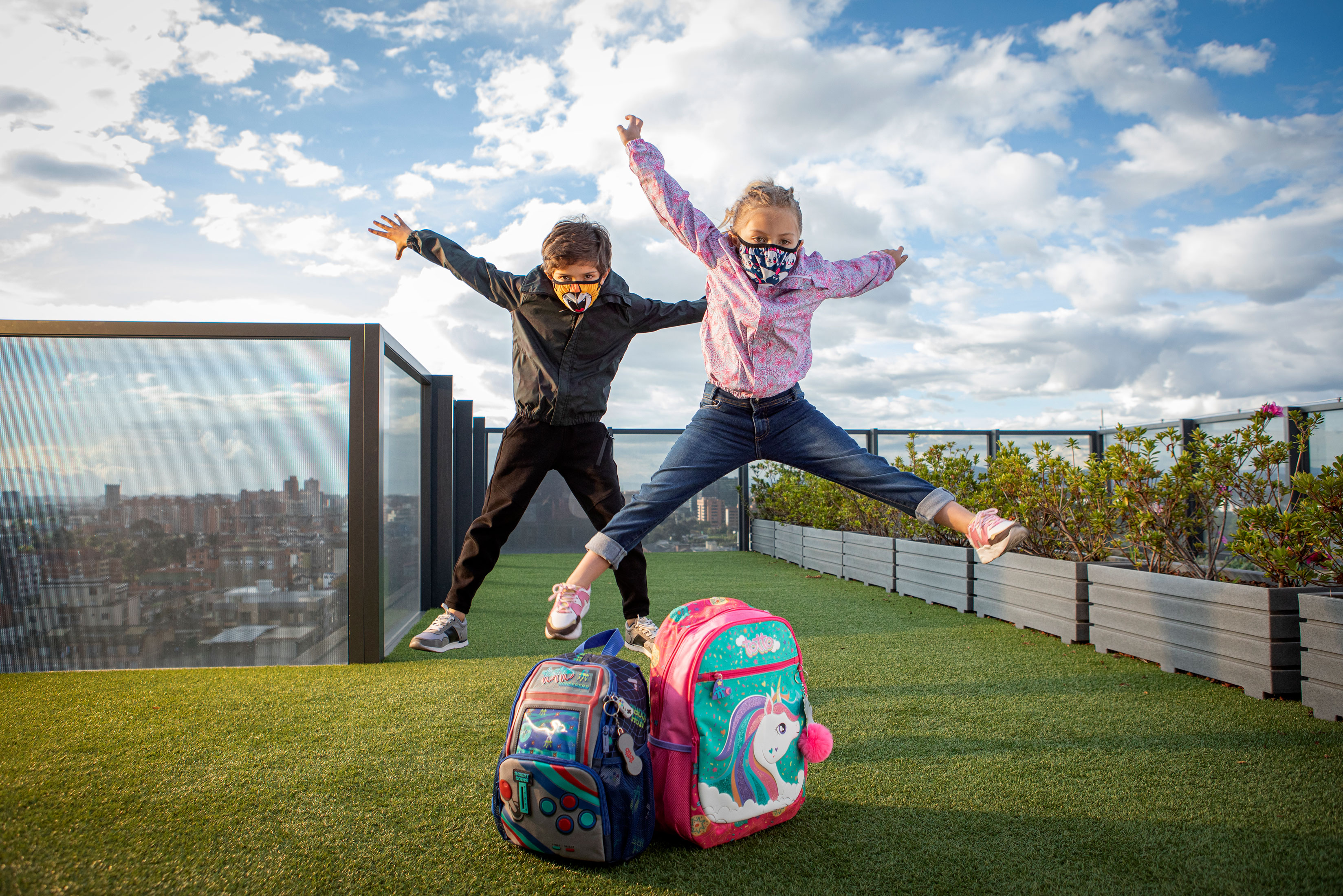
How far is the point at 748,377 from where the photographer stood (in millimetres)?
2547

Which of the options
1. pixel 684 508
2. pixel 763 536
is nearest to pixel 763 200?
pixel 763 536

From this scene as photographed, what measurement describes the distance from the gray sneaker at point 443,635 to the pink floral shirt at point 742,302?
5.04ft

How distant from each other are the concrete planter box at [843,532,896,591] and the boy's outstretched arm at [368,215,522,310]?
13.9 feet

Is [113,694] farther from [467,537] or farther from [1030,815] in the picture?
[1030,815]

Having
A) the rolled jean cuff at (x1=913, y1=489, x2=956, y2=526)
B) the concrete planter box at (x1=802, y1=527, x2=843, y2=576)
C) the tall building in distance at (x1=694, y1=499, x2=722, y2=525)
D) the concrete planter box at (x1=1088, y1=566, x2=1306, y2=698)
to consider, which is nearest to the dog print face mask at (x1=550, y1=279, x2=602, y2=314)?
the rolled jean cuff at (x1=913, y1=489, x2=956, y2=526)

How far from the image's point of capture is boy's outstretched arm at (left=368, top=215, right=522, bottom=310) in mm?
3139

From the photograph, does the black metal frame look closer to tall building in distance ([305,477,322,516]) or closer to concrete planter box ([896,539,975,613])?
tall building in distance ([305,477,322,516])

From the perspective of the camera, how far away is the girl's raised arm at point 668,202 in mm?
2637

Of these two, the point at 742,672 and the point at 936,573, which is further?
the point at 936,573

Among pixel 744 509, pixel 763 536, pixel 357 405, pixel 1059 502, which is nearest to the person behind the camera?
pixel 357 405

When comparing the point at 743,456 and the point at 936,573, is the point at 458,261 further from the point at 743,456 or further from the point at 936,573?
the point at 936,573

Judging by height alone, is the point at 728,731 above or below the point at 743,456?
below

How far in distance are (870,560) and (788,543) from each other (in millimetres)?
2563

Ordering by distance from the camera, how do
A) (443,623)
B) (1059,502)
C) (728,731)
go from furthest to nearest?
(1059,502), (443,623), (728,731)
